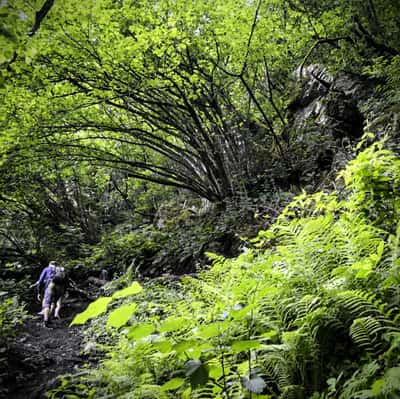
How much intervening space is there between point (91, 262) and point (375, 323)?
12.3 m

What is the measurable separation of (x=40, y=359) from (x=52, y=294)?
12.3 ft

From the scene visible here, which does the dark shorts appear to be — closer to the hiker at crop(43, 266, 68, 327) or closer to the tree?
the hiker at crop(43, 266, 68, 327)

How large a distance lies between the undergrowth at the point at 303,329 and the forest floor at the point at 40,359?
7.19 feet

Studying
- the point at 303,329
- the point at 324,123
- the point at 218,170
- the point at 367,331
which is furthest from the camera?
the point at 218,170

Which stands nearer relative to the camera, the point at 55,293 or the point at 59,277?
the point at 55,293

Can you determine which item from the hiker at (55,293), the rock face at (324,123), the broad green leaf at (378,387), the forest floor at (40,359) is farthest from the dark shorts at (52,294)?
the broad green leaf at (378,387)

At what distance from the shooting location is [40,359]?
225 inches

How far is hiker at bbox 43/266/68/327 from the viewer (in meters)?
8.95

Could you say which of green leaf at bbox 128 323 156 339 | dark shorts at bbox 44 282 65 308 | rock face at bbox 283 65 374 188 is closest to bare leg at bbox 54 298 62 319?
dark shorts at bbox 44 282 65 308

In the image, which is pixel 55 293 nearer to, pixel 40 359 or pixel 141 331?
pixel 40 359

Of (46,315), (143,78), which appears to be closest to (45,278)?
(46,315)

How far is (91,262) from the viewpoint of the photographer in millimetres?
12766

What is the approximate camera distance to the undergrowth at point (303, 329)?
54.4 inches

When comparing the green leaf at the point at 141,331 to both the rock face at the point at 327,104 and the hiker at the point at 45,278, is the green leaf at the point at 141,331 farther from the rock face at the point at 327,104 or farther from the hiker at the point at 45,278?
the hiker at the point at 45,278
